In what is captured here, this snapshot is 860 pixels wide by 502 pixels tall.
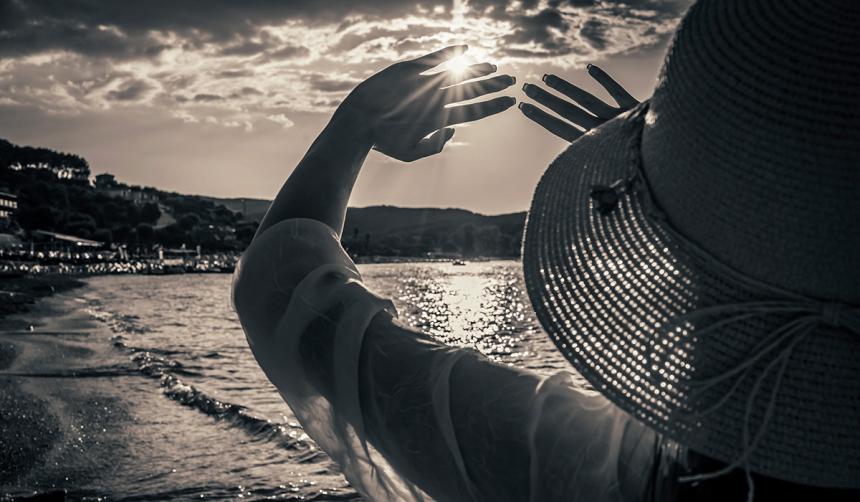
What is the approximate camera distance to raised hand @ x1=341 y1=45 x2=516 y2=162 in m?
1.33

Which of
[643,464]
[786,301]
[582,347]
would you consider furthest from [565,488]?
[786,301]

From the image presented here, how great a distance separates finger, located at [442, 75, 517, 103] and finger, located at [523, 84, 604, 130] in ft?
0.50

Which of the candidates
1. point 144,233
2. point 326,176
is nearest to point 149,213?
point 144,233

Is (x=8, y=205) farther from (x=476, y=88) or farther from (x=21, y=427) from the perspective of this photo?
(x=476, y=88)

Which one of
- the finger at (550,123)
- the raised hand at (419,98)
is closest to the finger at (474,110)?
the raised hand at (419,98)

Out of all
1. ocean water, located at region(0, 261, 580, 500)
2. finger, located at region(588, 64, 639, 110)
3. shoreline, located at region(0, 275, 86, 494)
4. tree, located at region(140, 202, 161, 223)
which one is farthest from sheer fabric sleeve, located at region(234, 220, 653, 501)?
tree, located at region(140, 202, 161, 223)

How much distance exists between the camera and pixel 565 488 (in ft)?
3.08

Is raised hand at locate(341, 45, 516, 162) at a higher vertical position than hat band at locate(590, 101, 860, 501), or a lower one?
higher

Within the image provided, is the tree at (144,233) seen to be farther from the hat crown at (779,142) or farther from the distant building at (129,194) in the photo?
the hat crown at (779,142)

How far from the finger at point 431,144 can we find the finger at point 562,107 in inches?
7.6

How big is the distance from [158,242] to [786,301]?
12278 centimetres

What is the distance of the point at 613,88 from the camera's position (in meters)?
1.50

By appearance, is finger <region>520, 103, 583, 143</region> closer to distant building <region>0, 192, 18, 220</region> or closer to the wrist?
the wrist

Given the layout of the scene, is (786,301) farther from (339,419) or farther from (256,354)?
(256,354)
